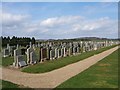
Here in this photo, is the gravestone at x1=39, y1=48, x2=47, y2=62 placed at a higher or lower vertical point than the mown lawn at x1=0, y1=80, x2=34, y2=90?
higher

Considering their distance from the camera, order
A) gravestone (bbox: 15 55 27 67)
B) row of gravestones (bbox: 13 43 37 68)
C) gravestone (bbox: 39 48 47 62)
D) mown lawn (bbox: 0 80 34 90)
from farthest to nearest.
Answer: gravestone (bbox: 39 48 47 62)
row of gravestones (bbox: 13 43 37 68)
gravestone (bbox: 15 55 27 67)
mown lawn (bbox: 0 80 34 90)

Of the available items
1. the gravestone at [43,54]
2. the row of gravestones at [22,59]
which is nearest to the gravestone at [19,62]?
the row of gravestones at [22,59]

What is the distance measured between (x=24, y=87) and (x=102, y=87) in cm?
366

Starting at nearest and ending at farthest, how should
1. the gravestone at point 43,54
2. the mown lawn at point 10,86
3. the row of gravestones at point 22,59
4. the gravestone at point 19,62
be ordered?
the mown lawn at point 10,86, the gravestone at point 19,62, the row of gravestones at point 22,59, the gravestone at point 43,54

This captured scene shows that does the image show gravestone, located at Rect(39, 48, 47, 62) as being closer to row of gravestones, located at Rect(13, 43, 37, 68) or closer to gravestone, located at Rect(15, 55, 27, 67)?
row of gravestones, located at Rect(13, 43, 37, 68)

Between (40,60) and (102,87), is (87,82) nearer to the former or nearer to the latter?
(102,87)

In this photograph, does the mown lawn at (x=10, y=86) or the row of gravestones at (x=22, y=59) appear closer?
the mown lawn at (x=10, y=86)

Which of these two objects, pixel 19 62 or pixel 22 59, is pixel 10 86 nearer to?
pixel 19 62

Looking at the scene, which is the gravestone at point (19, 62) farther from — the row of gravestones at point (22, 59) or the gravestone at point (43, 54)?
the gravestone at point (43, 54)

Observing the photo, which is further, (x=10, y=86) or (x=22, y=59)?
(x=22, y=59)

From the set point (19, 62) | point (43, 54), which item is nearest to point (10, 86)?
point (19, 62)

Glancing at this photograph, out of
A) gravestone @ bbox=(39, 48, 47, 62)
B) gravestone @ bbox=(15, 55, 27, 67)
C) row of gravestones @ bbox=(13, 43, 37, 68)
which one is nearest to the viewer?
gravestone @ bbox=(15, 55, 27, 67)

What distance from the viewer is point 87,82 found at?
13.6m

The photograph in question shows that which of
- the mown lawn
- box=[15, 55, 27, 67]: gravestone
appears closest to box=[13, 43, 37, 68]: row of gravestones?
box=[15, 55, 27, 67]: gravestone
